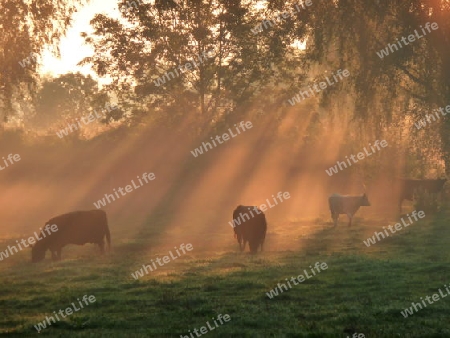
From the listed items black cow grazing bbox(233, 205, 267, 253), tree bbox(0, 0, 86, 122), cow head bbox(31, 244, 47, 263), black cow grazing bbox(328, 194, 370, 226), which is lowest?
black cow grazing bbox(328, 194, 370, 226)

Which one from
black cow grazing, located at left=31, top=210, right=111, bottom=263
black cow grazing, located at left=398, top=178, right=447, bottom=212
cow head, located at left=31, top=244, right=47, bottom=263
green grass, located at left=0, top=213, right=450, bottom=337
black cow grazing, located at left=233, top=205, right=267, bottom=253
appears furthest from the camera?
black cow grazing, located at left=398, top=178, right=447, bottom=212

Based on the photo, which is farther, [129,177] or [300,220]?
[129,177]

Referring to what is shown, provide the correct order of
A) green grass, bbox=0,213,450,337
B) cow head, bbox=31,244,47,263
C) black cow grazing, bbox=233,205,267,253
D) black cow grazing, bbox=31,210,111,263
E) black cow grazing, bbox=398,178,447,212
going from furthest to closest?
black cow grazing, bbox=398,178,447,212 < black cow grazing, bbox=233,205,267,253 < black cow grazing, bbox=31,210,111,263 < cow head, bbox=31,244,47,263 < green grass, bbox=0,213,450,337

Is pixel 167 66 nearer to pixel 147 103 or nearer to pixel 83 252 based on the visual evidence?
pixel 147 103

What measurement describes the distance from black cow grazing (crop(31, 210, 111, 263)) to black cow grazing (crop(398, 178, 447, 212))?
59.7 ft

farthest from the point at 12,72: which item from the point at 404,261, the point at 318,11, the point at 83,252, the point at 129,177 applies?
the point at 129,177

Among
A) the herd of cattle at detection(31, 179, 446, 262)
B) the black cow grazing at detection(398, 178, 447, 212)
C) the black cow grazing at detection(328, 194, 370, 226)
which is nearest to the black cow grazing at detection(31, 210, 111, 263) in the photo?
the herd of cattle at detection(31, 179, 446, 262)

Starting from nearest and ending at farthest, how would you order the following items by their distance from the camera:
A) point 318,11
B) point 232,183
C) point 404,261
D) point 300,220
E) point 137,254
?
point 404,261 → point 137,254 → point 318,11 → point 300,220 → point 232,183

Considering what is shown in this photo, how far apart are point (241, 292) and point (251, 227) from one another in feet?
28.9

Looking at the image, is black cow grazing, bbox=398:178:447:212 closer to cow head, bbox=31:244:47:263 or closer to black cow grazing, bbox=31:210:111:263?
black cow grazing, bbox=31:210:111:263

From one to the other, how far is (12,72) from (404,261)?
16.0 m

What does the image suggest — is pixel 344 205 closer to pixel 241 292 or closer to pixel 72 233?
pixel 72 233

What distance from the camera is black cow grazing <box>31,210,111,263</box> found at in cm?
2327

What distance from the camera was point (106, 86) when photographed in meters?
53.6
